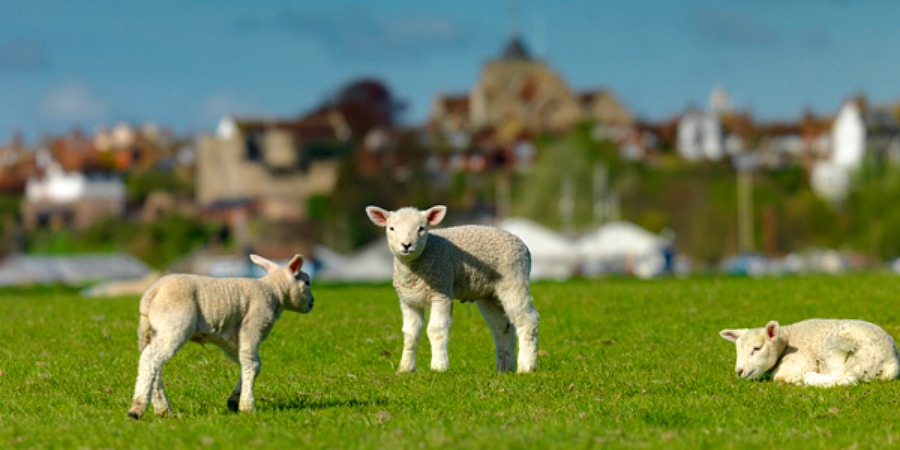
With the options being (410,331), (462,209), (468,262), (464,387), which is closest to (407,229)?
(468,262)

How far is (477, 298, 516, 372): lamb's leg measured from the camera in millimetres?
18688

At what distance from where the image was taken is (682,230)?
130 m

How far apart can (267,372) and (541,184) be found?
372 feet

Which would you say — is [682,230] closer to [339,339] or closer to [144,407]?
[339,339]

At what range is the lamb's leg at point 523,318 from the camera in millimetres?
18219

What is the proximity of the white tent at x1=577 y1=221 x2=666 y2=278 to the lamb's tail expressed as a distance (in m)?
69.9

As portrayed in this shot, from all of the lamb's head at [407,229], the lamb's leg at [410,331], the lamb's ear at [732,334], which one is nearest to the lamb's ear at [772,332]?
the lamb's ear at [732,334]

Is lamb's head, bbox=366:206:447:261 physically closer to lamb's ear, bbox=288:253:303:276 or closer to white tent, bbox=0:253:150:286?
lamb's ear, bbox=288:253:303:276

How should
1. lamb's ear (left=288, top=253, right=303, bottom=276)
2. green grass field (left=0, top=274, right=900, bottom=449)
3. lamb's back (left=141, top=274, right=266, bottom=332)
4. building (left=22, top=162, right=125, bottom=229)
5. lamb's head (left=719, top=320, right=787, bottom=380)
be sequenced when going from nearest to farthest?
green grass field (left=0, top=274, right=900, bottom=449), lamb's back (left=141, top=274, right=266, bottom=332), lamb's ear (left=288, top=253, right=303, bottom=276), lamb's head (left=719, top=320, right=787, bottom=380), building (left=22, top=162, right=125, bottom=229)

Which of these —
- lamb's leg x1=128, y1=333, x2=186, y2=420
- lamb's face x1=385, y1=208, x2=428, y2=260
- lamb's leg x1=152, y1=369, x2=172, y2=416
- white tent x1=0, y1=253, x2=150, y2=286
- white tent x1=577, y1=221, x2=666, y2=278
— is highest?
lamb's face x1=385, y1=208, x2=428, y2=260

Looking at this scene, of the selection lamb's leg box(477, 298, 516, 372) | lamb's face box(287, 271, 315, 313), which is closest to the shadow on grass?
lamb's face box(287, 271, 315, 313)

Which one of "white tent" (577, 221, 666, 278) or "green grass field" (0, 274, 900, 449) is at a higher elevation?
"green grass field" (0, 274, 900, 449)

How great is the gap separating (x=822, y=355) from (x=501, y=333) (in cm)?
409

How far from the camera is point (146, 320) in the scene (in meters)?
14.1
